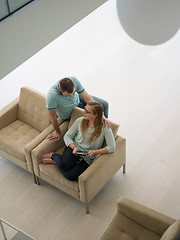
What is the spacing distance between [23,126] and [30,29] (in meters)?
2.39

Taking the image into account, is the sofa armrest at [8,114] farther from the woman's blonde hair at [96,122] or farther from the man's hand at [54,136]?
the woman's blonde hair at [96,122]

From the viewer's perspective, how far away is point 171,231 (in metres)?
3.54

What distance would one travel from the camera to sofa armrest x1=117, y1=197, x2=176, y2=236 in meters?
3.98

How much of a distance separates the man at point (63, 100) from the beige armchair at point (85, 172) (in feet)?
0.28

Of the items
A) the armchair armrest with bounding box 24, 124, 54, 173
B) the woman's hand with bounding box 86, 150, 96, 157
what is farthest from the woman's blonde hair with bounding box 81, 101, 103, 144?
the armchair armrest with bounding box 24, 124, 54, 173

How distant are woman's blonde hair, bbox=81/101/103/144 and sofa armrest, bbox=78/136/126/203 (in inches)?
9.8

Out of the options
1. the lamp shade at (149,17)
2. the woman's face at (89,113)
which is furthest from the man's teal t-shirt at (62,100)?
the lamp shade at (149,17)

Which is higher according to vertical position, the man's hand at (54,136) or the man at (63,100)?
the man at (63,100)

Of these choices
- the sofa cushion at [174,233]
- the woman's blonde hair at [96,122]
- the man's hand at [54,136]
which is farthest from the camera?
the man's hand at [54,136]

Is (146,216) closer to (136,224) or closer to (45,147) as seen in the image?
(136,224)

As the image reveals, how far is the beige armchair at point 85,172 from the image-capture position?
455 cm

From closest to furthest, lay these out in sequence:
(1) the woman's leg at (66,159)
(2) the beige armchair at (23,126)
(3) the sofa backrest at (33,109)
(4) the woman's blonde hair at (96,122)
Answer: (4) the woman's blonde hair at (96,122) < (1) the woman's leg at (66,159) < (2) the beige armchair at (23,126) < (3) the sofa backrest at (33,109)

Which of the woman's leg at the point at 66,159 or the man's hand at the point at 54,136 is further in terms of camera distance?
the man's hand at the point at 54,136

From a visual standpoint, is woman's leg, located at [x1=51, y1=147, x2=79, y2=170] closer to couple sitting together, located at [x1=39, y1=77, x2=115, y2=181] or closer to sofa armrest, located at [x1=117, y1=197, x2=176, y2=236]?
couple sitting together, located at [x1=39, y1=77, x2=115, y2=181]
